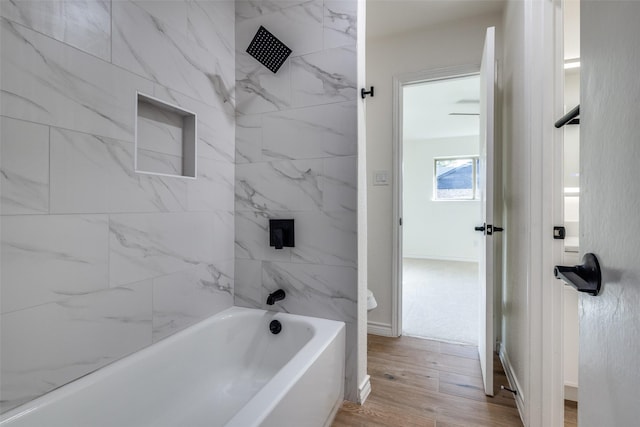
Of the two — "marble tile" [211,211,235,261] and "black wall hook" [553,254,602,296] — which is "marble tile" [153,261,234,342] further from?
"black wall hook" [553,254,602,296]

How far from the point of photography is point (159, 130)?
1462mm

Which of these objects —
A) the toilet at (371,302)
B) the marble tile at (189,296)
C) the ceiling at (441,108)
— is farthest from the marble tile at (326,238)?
the ceiling at (441,108)

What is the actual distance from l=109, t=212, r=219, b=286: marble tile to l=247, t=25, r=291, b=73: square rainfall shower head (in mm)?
953

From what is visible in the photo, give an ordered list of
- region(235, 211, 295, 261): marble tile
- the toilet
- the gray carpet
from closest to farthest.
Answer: region(235, 211, 295, 261): marble tile → the toilet → the gray carpet

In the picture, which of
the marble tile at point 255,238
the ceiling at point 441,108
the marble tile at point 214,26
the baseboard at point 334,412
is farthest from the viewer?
the ceiling at point 441,108

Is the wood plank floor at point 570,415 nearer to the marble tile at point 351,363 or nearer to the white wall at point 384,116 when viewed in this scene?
the marble tile at point 351,363

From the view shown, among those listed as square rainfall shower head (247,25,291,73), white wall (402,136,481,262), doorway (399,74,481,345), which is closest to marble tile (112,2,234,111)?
square rainfall shower head (247,25,291,73)

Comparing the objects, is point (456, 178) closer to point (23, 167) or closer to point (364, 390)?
point (364, 390)

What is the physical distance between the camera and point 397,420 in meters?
1.51

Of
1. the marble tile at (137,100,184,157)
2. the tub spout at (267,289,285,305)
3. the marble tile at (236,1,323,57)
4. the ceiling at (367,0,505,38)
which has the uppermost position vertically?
the ceiling at (367,0,505,38)

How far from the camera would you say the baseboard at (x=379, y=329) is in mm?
2488

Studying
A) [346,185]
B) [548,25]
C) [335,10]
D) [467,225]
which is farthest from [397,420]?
[467,225]

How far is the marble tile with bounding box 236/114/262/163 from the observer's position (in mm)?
1842

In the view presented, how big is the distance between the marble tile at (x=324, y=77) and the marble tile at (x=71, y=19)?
0.90m
